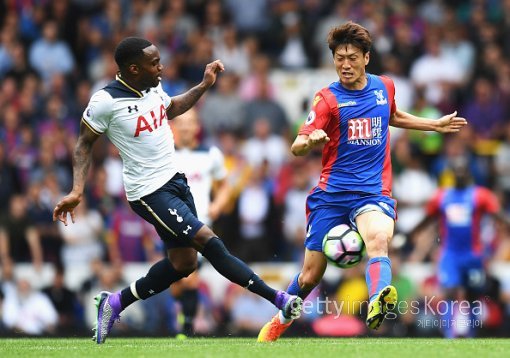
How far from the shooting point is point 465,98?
17.8 m

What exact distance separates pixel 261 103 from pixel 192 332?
6079 mm

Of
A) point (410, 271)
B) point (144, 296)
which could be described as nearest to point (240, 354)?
point (144, 296)

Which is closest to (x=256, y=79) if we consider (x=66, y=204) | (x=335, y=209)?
(x=335, y=209)

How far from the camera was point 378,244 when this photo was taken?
9.37m

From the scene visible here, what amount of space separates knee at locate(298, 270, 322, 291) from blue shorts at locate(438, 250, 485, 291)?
16.2 ft

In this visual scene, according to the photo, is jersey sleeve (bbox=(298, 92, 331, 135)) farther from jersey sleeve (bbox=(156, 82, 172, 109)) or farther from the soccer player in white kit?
jersey sleeve (bbox=(156, 82, 172, 109))

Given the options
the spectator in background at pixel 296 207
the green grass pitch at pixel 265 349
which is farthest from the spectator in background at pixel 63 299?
the green grass pitch at pixel 265 349

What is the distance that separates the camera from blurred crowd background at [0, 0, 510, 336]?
15.7 m

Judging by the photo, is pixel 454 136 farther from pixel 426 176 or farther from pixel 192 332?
pixel 192 332

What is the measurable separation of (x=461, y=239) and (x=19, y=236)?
19.9 feet

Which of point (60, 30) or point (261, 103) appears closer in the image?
point (261, 103)

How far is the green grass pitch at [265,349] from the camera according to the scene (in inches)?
341

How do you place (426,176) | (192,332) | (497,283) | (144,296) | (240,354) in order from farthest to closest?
(426,176)
(497,283)
(192,332)
(144,296)
(240,354)

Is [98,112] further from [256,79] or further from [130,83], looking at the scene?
[256,79]
